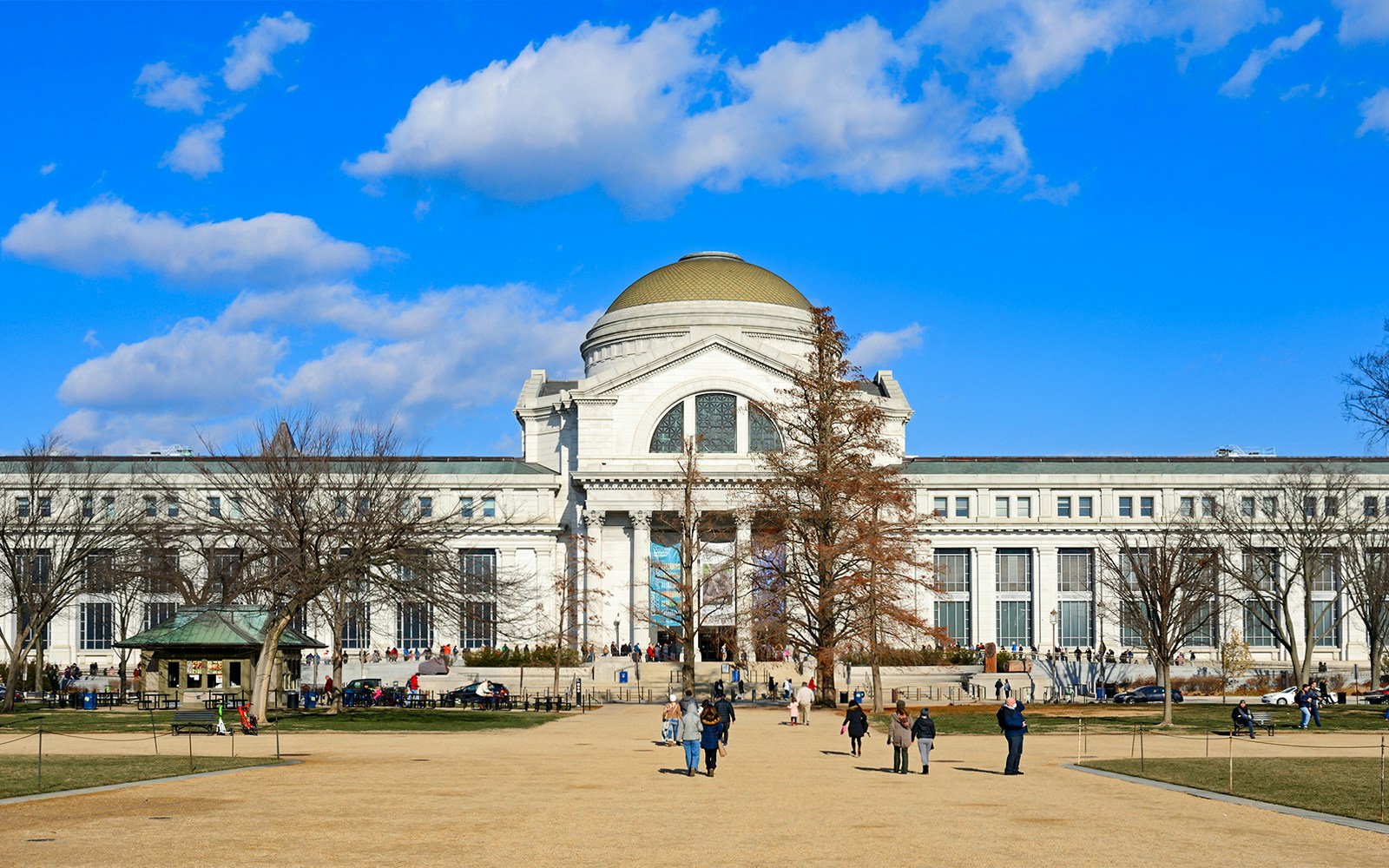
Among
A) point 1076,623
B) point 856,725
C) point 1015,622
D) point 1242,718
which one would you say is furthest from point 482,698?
point 1076,623

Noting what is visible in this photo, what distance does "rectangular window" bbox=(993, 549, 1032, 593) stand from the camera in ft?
335

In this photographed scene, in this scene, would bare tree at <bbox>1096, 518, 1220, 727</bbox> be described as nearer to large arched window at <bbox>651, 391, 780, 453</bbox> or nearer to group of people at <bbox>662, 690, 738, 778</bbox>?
group of people at <bbox>662, 690, 738, 778</bbox>

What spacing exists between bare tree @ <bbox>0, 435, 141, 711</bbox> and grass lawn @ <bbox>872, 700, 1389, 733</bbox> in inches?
1361

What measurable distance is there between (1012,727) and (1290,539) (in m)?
71.0

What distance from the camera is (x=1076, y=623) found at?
101250 millimetres

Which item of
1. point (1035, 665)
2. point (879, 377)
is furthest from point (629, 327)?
point (1035, 665)

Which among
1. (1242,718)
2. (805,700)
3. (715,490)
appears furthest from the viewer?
(715,490)

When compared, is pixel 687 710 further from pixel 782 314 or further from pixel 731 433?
pixel 782 314

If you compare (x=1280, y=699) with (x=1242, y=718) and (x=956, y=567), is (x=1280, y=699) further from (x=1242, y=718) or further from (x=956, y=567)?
(x=956, y=567)

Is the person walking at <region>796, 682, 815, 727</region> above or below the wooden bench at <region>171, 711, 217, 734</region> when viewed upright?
below

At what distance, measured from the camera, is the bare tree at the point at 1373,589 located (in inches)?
2955

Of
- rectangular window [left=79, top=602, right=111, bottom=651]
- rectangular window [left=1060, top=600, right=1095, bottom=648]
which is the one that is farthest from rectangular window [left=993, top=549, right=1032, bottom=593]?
rectangular window [left=79, top=602, right=111, bottom=651]

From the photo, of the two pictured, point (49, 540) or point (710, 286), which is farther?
point (710, 286)

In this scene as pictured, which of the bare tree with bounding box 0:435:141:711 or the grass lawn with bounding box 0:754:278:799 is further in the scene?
the bare tree with bounding box 0:435:141:711
